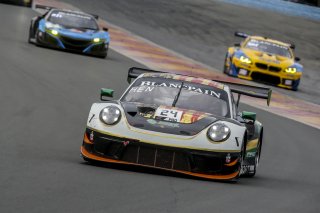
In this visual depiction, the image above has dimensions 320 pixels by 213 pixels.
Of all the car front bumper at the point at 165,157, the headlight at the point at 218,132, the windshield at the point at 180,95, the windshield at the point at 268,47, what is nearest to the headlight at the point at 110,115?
the car front bumper at the point at 165,157

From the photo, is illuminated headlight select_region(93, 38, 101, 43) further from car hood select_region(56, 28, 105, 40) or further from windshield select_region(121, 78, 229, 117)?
windshield select_region(121, 78, 229, 117)

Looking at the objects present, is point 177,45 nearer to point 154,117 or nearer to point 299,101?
point 299,101

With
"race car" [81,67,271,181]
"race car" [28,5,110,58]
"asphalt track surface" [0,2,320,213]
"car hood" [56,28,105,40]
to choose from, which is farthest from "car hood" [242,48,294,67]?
"race car" [81,67,271,181]

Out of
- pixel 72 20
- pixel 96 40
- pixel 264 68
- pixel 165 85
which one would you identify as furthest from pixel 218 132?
pixel 264 68

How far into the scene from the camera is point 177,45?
3238 cm

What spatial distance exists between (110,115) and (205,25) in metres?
28.3

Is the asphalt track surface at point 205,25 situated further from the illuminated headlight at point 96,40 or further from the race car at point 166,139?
the race car at point 166,139

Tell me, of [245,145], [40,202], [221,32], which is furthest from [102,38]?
[40,202]

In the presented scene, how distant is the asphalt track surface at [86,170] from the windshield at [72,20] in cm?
513

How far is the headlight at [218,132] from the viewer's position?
9.09 metres

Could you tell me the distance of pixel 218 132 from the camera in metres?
9.16

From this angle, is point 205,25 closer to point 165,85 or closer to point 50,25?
point 50,25

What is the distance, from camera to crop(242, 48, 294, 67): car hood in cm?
2581

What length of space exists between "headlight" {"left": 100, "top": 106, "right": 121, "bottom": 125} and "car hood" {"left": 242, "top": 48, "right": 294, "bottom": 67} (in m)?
16.7
